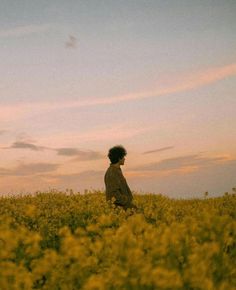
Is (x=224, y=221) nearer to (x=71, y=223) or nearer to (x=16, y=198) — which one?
(x=71, y=223)

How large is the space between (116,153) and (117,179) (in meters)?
0.56

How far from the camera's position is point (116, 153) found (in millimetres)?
12055

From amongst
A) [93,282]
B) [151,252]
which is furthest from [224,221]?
[93,282]

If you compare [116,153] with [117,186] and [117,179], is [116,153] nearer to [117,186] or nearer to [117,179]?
[117,179]

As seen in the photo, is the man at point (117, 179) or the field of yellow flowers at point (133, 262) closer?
the field of yellow flowers at point (133, 262)

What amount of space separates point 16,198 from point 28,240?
14499mm

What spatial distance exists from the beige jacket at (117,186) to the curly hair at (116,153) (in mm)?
150

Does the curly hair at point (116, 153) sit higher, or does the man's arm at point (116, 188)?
the curly hair at point (116, 153)

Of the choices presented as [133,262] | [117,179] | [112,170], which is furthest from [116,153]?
[133,262]

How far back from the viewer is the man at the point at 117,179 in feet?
39.4

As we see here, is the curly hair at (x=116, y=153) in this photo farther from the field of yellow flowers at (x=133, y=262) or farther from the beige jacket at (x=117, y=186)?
the field of yellow flowers at (x=133, y=262)

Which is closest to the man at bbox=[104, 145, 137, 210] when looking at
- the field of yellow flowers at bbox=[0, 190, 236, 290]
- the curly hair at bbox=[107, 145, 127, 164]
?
the curly hair at bbox=[107, 145, 127, 164]

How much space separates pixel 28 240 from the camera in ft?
19.9

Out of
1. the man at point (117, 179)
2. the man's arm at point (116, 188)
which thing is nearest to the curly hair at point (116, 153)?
the man at point (117, 179)
